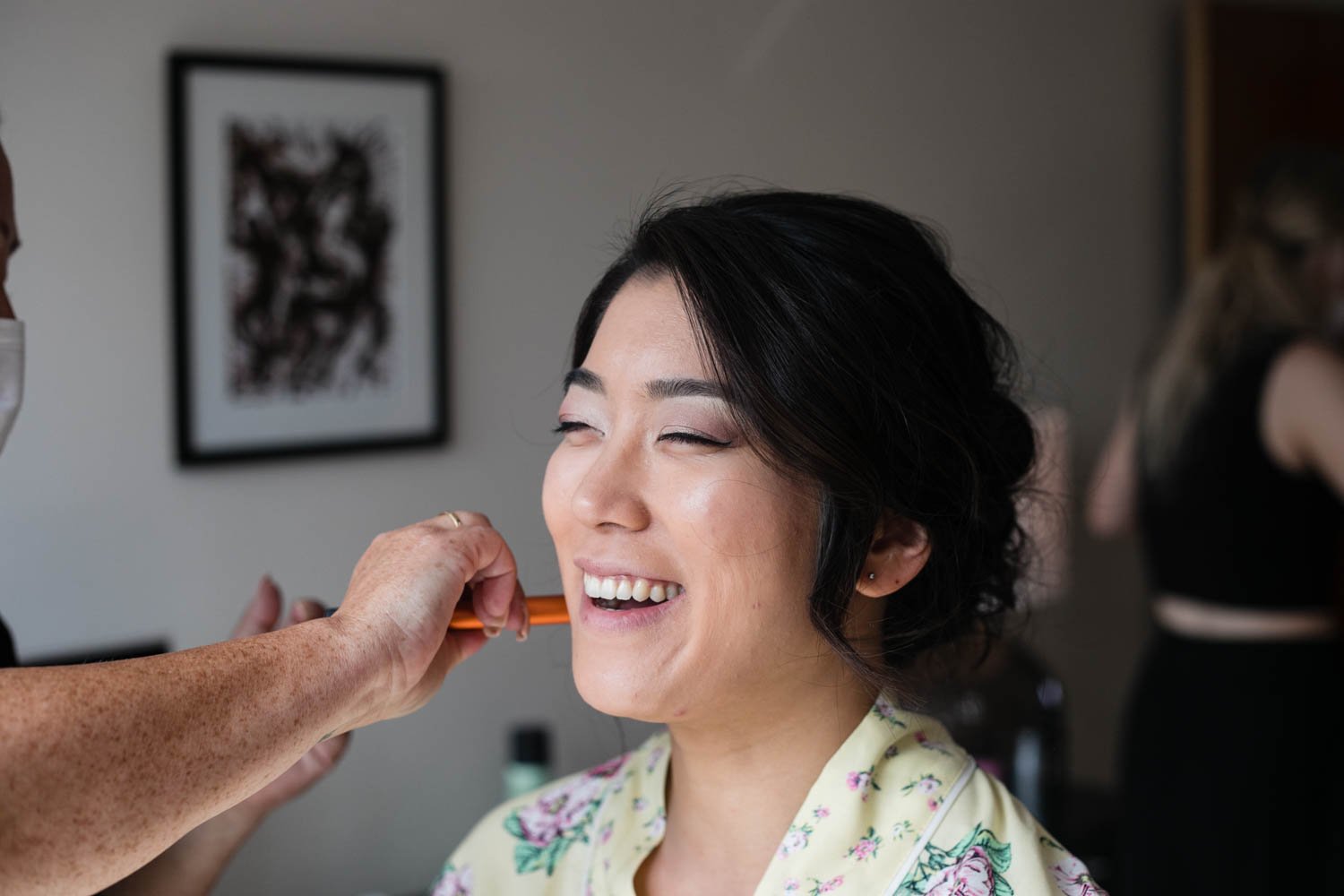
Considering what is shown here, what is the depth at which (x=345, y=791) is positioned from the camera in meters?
2.20

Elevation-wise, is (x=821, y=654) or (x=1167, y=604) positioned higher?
(x=821, y=654)

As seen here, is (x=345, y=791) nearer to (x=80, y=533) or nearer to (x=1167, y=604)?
(x=80, y=533)

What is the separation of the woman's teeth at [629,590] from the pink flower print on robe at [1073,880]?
0.38 metres

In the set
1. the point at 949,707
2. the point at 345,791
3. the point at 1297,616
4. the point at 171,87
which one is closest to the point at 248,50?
the point at 171,87

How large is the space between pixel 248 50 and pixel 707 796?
4.76ft

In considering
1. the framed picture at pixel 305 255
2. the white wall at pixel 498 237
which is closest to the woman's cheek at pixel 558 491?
the white wall at pixel 498 237

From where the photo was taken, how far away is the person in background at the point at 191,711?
2.35 ft

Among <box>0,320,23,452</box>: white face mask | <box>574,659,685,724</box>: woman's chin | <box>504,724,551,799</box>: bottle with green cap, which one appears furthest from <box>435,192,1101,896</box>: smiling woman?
<box>504,724,551,799</box>: bottle with green cap

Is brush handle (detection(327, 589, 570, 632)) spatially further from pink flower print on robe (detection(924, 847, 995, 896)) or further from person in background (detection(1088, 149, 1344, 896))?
person in background (detection(1088, 149, 1344, 896))

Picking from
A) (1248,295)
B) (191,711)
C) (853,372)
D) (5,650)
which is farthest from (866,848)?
(1248,295)

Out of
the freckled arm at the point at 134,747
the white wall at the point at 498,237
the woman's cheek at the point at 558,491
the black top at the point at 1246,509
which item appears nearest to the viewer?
the freckled arm at the point at 134,747

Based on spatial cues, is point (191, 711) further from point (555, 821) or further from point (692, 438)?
point (555, 821)

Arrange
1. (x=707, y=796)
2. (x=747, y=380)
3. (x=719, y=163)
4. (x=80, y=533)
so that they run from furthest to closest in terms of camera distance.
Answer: (x=719, y=163)
(x=80, y=533)
(x=707, y=796)
(x=747, y=380)

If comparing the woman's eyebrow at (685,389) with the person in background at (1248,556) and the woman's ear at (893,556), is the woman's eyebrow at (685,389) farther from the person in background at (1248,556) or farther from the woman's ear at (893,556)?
the person in background at (1248,556)
